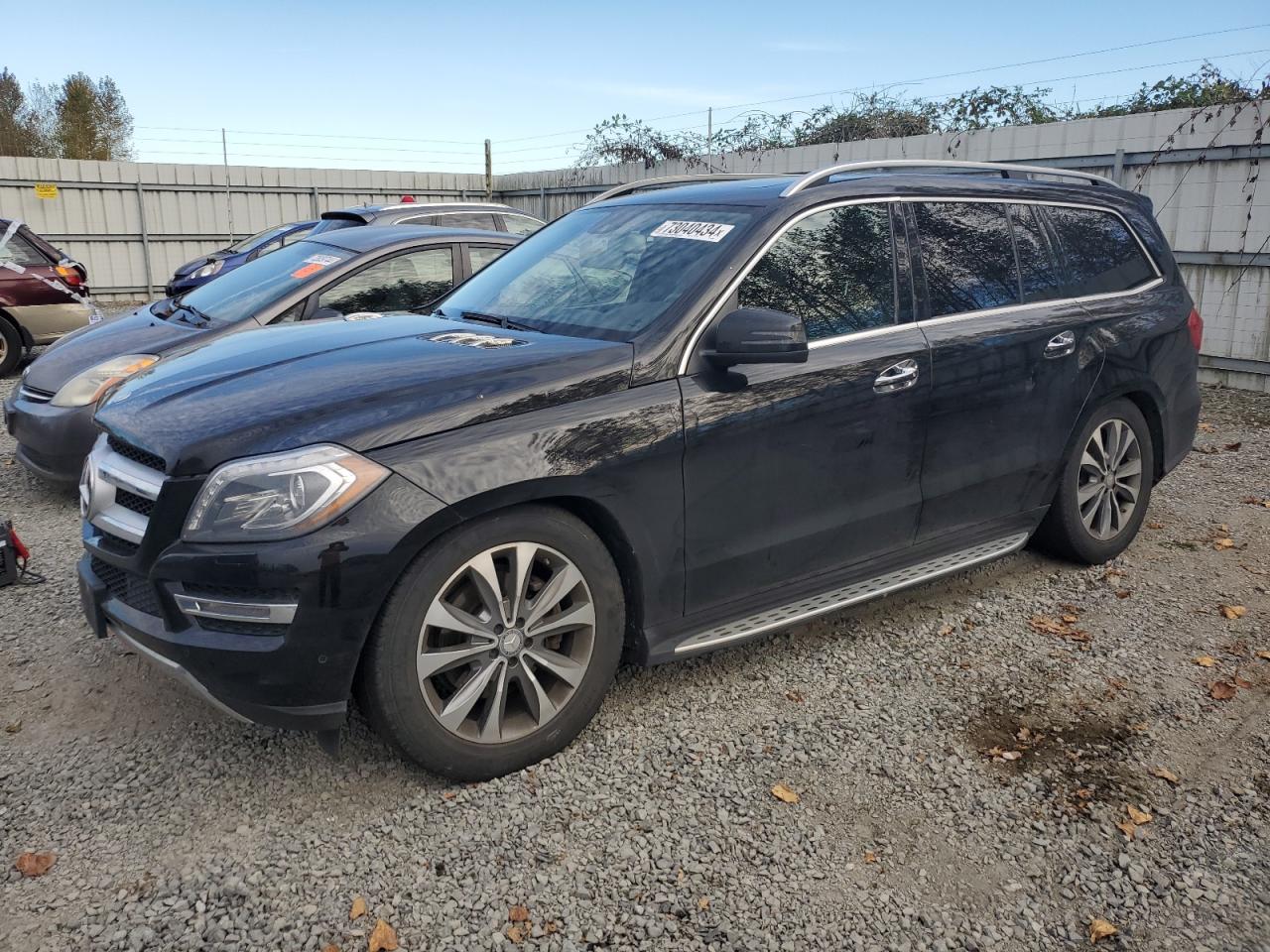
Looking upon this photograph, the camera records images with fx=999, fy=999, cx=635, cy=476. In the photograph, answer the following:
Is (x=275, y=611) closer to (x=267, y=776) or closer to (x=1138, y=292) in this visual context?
(x=267, y=776)

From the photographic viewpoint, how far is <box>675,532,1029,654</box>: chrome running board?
3438mm

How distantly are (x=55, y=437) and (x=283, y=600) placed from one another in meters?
3.73

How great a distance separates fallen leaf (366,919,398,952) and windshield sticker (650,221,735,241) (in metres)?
2.44

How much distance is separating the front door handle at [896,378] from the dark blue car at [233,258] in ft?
20.0

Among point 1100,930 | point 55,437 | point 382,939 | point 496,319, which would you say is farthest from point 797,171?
point 382,939

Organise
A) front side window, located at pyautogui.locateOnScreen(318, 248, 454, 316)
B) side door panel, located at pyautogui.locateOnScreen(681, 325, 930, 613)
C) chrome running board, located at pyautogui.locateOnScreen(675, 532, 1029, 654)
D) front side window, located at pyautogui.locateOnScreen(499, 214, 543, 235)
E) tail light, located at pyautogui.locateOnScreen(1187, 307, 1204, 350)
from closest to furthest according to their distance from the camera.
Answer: side door panel, located at pyautogui.locateOnScreen(681, 325, 930, 613)
chrome running board, located at pyautogui.locateOnScreen(675, 532, 1029, 654)
tail light, located at pyautogui.locateOnScreen(1187, 307, 1204, 350)
front side window, located at pyautogui.locateOnScreen(318, 248, 454, 316)
front side window, located at pyautogui.locateOnScreen(499, 214, 543, 235)

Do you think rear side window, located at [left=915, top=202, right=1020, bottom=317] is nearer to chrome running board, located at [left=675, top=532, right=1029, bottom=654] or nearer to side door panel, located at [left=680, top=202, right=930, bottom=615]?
side door panel, located at [left=680, top=202, right=930, bottom=615]

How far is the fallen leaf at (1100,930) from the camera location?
8.23ft

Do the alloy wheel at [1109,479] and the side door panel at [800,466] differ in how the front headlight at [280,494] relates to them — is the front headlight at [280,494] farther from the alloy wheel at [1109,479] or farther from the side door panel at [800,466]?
the alloy wheel at [1109,479]

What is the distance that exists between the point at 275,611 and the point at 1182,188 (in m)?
9.37

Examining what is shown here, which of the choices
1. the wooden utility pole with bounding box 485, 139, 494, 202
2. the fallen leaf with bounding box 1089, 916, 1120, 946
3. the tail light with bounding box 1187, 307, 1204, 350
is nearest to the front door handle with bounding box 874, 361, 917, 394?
the fallen leaf with bounding box 1089, 916, 1120, 946

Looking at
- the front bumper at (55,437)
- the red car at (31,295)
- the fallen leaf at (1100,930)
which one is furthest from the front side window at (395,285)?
the red car at (31,295)

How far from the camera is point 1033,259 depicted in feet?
14.5

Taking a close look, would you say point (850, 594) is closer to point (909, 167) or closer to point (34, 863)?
point (909, 167)
